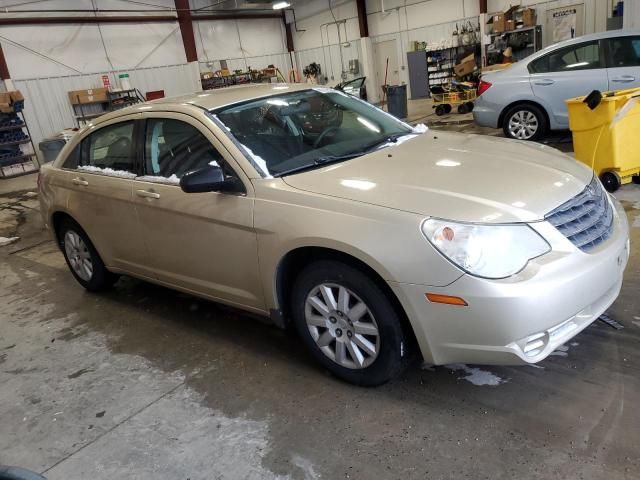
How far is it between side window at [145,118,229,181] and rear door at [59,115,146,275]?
190 mm

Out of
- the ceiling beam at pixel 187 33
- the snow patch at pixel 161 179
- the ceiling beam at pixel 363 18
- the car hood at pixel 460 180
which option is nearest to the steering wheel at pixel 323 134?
the car hood at pixel 460 180

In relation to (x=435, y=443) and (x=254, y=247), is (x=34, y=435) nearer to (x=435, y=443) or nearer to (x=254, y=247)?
(x=254, y=247)

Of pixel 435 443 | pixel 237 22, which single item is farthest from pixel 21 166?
pixel 435 443

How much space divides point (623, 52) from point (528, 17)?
928cm

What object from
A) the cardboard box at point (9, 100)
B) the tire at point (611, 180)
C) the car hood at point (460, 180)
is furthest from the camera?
the cardboard box at point (9, 100)

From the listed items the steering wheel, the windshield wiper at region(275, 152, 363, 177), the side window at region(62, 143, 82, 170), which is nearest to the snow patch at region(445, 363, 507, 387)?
the windshield wiper at region(275, 152, 363, 177)

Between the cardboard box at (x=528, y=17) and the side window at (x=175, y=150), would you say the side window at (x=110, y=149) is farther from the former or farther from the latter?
the cardboard box at (x=528, y=17)

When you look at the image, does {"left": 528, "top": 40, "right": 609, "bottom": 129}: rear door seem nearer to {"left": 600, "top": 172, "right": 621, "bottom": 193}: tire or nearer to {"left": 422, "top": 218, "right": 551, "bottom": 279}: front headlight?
{"left": 600, "top": 172, "right": 621, "bottom": 193}: tire

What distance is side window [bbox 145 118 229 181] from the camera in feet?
9.75

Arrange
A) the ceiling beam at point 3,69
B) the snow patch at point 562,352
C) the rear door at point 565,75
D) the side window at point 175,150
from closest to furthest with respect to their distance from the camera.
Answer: the snow patch at point 562,352, the side window at point 175,150, the rear door at point 565,75, the ceiling beam at point 3,69

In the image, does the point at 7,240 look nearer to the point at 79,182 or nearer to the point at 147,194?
the point at 79,182

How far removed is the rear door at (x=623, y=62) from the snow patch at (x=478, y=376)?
572 centimetres

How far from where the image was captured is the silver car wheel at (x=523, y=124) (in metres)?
7.46

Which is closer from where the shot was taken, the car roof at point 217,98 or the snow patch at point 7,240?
the car roof at point 217,98
